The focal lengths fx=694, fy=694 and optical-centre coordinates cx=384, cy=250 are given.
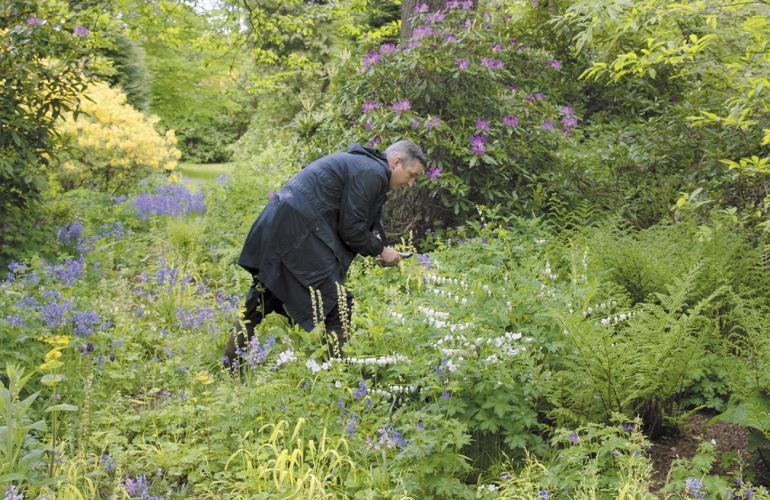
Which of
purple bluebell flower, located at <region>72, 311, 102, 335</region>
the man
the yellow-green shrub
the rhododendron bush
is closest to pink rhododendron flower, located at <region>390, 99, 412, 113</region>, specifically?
the rhododendron bush

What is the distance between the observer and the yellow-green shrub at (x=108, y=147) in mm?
10141

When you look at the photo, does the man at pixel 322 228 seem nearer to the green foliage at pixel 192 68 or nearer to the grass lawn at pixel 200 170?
the green foliage at pixel 192 68

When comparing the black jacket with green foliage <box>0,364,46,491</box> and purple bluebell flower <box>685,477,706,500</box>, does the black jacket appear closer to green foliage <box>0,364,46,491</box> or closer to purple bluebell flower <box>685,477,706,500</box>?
green foliage <box>0,364,46,491</box>

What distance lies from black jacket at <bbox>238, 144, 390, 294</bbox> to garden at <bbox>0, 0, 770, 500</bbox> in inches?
16.3

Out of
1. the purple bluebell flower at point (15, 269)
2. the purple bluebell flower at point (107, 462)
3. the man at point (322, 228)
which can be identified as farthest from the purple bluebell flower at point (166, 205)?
the purple bluebell flower at point (107, 462)

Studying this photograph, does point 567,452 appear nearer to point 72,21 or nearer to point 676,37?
point 676,37

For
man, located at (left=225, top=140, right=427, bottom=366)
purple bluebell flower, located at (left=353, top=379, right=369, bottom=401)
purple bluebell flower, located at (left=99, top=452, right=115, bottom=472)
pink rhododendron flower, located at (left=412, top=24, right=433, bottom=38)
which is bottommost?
purple bluebell flower, located at (left=99, top=452, right=115, bottom=472)

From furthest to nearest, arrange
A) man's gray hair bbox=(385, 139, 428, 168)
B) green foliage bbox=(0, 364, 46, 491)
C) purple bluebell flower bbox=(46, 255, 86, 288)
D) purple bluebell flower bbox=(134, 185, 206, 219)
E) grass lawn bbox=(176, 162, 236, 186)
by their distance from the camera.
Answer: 1. grass lawn bbox=(176, 162, 236, 186)
2. purple bluebell flower bbox=(134, 185, 206, 219)
3. purple bluebell flower bbox=(46, 255, 86, 288)
4. man's gray hair bbox=(385, 139, 428, 168)
5. green foliage bbox=(0, 364, 46, 491)

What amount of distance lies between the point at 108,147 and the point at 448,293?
24.4 feet

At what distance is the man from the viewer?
4.33m

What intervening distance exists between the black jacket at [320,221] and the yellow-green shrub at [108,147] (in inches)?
264

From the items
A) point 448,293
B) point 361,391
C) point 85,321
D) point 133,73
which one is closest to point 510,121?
point 448,293

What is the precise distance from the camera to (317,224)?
4.36m

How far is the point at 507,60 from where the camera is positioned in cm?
765
